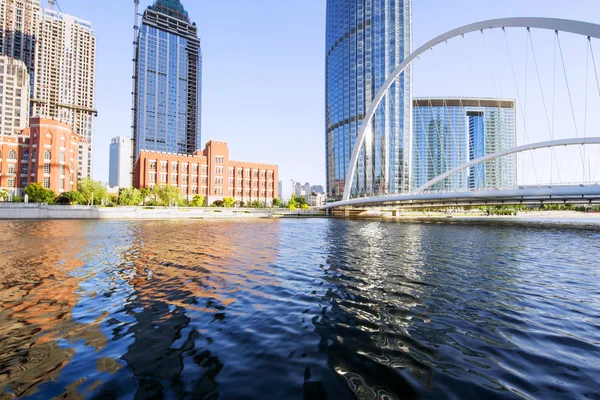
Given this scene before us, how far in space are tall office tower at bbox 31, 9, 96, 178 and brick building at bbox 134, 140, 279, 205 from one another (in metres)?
82.2

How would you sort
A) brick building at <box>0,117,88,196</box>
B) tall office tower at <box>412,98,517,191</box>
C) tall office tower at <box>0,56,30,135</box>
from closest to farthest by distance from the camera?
brick building at <box>0,117,88,196</box>
tall office tower at <box>412,98,517,191</box>
tall office tower at <box>0,56,30,135</box>

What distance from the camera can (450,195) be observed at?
4378 cm

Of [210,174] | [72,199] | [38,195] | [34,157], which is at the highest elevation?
[34,157]

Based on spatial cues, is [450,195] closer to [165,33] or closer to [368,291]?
[368,291]

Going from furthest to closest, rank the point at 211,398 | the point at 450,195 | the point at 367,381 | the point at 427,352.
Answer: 1. the point at 450,195
2. the point at 427,352
3. the point at 367,381
4. the point at 211,398

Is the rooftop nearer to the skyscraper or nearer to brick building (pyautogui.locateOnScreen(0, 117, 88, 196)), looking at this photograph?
the skyscraper

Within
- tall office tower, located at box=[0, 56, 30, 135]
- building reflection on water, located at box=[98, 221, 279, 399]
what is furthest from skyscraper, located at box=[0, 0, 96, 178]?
building reflection on water, located at box=[98, 221, 279, 399]

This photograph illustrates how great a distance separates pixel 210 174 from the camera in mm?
98062

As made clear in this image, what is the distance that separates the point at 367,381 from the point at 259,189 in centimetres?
10508

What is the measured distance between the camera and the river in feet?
13.7

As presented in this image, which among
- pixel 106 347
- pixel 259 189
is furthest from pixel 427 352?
pixel 259 189

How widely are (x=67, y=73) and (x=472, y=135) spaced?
200805 mm

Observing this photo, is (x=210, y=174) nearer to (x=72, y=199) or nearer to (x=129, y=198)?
(x=129, y=198)

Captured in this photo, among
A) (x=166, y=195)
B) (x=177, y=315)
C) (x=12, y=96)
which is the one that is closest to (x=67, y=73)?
(x=12, y=96)
